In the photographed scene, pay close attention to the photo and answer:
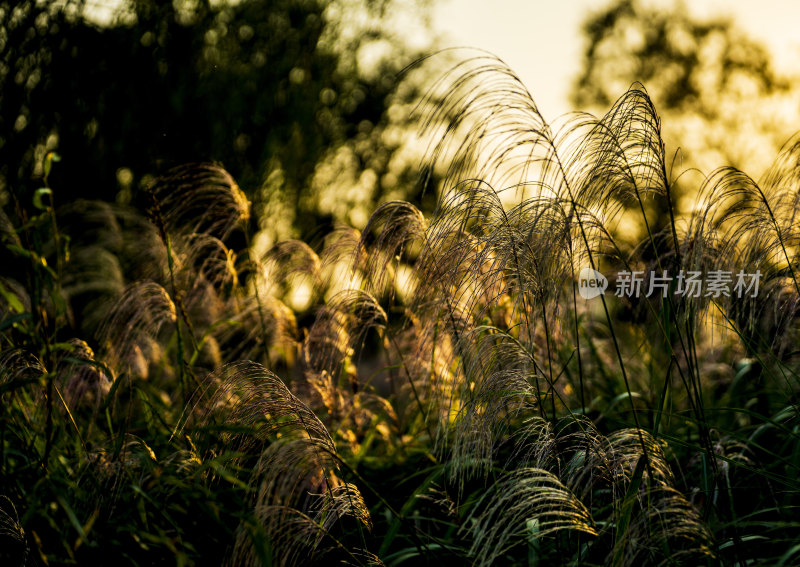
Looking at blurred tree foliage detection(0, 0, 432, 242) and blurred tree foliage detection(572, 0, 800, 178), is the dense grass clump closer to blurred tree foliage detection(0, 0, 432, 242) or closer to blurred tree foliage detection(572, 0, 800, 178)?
blurred tree foliage detection(0, 0, 432, 242)

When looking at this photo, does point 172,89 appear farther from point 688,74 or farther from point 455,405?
point 688,74

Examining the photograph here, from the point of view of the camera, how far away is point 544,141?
78.8 inches

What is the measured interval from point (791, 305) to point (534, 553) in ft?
3.82

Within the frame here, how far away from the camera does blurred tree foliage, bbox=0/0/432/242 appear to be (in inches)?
233

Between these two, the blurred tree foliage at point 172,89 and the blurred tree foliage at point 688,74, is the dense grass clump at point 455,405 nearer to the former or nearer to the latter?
the blurred tree foliage at point 172,89

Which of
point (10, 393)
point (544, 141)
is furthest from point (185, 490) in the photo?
point (544, 141)

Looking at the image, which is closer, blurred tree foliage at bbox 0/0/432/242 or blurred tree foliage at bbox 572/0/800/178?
blurred tree foliage at bbox 0/0/432/242

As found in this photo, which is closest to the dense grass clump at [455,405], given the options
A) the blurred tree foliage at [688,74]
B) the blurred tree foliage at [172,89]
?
the blurred tree foliage at [172,89]

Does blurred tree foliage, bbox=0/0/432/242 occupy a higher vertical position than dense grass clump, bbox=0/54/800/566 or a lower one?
higher

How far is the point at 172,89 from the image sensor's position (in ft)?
24.5

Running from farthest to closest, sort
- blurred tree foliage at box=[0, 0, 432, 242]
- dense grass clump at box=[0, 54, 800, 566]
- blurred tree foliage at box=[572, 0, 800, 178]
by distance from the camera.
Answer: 1. blurred tree foliage at box=[572, 0, 800, 178]
2. blurred tree foliage at box=[0, 0, 432, 242]
3. dense grass clump at box=[0, 54, 800, 566]

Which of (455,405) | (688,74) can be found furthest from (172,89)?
(688,74)

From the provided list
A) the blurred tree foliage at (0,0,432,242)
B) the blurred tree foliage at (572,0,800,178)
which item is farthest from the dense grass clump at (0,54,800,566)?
the blurred tree foliage at (572,0,800,178)

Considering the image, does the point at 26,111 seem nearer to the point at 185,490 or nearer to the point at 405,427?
the point at 405,427
